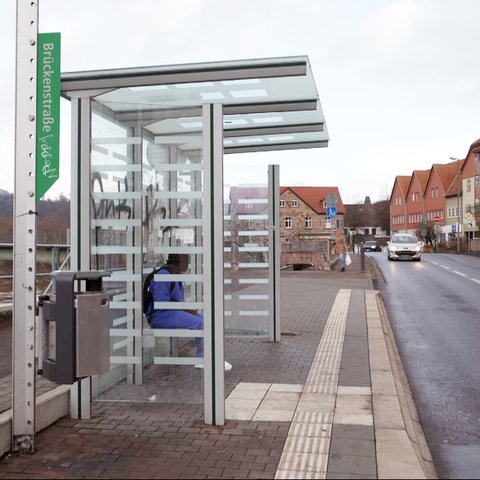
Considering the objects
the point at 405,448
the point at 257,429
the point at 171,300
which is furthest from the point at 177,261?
the point at 405,448

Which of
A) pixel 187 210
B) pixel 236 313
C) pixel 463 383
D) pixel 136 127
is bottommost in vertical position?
pixel 463 383

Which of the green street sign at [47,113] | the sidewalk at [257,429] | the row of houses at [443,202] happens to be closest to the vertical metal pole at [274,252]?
the sidewalk at [257,429]

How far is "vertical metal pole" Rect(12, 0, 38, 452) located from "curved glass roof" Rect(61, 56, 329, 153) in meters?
0.78

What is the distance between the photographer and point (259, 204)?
8570 millimetres

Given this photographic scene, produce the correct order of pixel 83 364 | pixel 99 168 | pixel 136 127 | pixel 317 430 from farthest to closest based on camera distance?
pixel 136 127 < pixel 99 168 < pixel 317 430 < pixel 83 364

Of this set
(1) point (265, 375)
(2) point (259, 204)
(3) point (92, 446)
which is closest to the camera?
(3) point (92, 446)

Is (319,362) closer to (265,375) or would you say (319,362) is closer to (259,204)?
(265,375)

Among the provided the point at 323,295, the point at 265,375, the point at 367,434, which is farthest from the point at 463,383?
the point at 323,295

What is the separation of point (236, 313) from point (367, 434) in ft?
14.6

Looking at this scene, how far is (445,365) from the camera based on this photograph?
7.79 metres

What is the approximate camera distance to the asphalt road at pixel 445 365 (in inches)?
185

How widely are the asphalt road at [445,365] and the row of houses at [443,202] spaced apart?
42456mm

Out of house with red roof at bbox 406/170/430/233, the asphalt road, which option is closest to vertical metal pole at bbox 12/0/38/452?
the asphalt road

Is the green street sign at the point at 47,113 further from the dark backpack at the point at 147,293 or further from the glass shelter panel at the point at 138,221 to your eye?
the dark backpack at the point at 147,293
